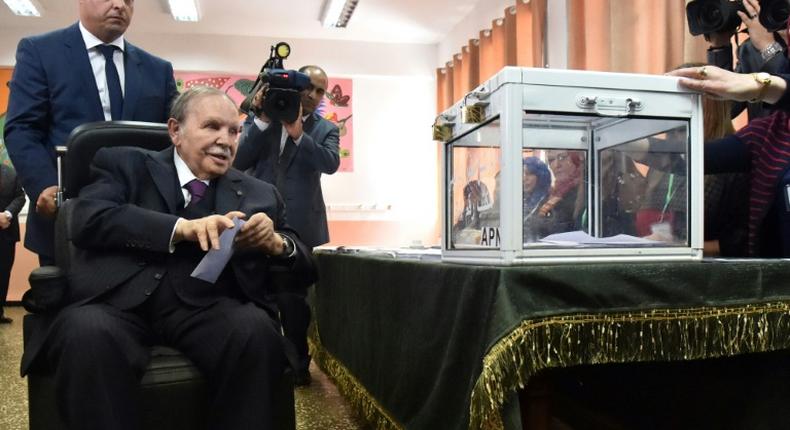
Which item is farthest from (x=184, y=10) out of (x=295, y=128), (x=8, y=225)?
(x=295, y=128)

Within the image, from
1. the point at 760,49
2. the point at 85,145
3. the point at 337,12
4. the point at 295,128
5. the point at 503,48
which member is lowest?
the point at 85,145

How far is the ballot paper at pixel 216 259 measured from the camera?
121cm

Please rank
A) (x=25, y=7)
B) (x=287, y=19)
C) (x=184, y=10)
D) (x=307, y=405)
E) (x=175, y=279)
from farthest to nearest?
1. (x=287, y=19)
2. (x=184, y=10)
3. (x=25, y=7)
4. (x=307, y=405)
5. (x=175, y=279)

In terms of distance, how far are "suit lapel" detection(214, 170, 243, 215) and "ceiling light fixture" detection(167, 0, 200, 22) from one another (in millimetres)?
4461

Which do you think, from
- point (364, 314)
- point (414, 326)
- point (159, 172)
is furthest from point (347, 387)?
point (159, 172)

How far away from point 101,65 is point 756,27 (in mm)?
1801

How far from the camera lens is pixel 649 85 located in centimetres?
106

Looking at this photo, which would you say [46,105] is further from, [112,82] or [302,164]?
[302,164]

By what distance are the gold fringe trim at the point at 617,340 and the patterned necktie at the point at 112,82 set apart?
145 cm

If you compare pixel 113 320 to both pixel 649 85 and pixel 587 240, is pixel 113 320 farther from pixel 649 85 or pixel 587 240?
pixel 649 85

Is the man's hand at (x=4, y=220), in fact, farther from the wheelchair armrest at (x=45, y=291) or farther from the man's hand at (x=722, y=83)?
the man's hand at (x=722, y=83)

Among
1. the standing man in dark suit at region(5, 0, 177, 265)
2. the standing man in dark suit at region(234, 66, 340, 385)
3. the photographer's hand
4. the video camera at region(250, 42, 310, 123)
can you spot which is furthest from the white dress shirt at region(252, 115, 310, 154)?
the photographer's hand

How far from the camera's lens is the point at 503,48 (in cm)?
501

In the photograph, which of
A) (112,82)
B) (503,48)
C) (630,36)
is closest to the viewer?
(112,82)
